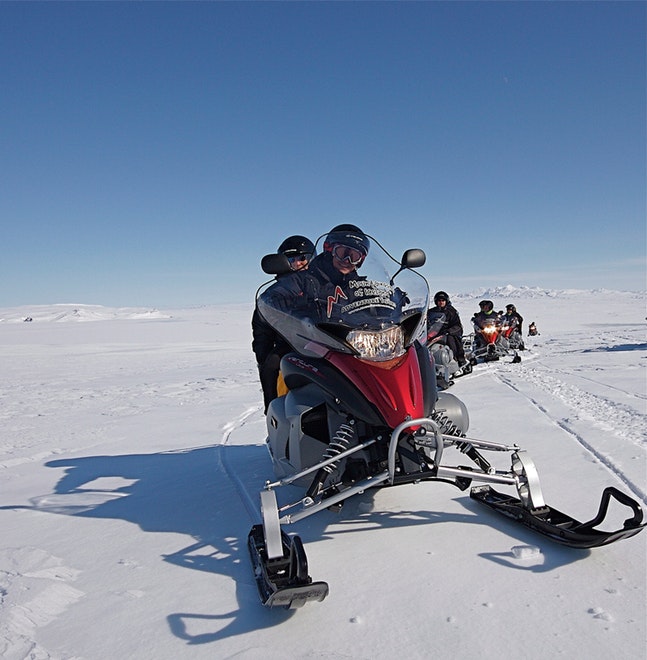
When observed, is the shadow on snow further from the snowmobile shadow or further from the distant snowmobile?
the distant snowmobile

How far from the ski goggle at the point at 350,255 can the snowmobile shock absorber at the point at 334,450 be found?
1.13 m

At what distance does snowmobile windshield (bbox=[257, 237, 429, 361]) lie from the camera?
291 cm

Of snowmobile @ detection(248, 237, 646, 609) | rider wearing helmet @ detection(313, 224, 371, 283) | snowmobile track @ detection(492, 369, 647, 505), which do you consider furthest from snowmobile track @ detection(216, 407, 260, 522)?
snowmobile track @ detection(492, 369, 647, 505)

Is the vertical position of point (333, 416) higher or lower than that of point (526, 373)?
higher

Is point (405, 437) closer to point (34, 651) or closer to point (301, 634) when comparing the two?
point (301, 634)

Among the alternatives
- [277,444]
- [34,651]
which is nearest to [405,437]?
[277,444]

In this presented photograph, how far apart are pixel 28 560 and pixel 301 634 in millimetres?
1681

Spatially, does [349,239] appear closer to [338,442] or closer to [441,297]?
[338,442]

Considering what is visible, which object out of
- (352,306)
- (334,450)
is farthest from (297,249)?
(334,450)

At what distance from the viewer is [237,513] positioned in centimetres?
338

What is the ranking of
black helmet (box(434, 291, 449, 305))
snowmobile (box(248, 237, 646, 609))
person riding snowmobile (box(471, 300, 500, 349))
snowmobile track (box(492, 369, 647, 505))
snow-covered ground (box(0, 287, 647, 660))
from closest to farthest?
snow-covered ground (box(0, 287, 647, 660)) < snowmobile (box(248, 237, 646, 609)) < snowmobile track (box(492, 369, 647, 505)) < black helmet (box(434, 291, 449, 305)) < person riding snowmobile (box(471, 300, 500, 349))

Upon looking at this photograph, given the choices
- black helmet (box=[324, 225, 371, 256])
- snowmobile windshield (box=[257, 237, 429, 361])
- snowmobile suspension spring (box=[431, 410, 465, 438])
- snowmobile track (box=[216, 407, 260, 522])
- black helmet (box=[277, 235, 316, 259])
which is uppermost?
black helmet (box=[277, 235, 316, 259])

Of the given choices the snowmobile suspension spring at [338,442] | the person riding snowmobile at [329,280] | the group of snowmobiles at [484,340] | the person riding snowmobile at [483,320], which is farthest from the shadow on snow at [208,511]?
the person riding snowmobile at [483,320]

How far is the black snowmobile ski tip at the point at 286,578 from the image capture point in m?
2.07
